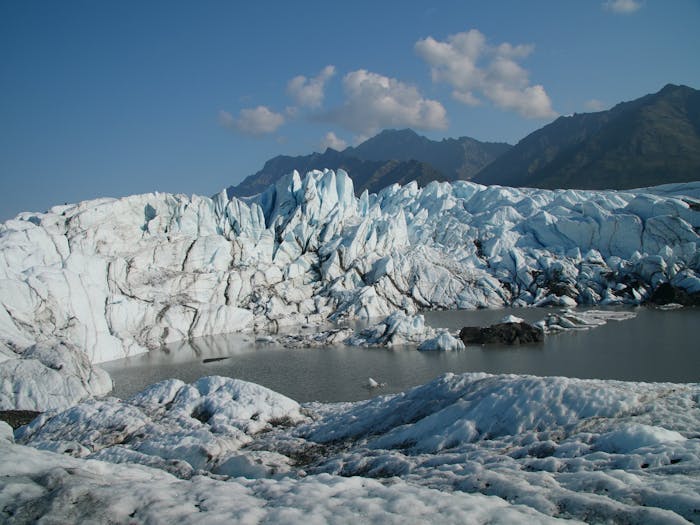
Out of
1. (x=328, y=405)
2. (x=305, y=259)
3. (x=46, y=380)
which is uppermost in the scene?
(x=305, y=259)

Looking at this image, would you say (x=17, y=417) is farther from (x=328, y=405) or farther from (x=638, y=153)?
(x=638, y=153)

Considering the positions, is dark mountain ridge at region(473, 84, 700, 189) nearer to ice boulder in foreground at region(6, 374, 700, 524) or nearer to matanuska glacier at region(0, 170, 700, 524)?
matanuska glacier at region(0, 170, 700, 524)

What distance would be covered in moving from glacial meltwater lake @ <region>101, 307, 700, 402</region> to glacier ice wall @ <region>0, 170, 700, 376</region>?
464 centimetres

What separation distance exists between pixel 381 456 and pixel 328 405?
7688mm

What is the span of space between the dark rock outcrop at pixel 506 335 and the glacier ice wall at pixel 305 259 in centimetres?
1547

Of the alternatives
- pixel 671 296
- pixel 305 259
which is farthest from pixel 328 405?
pixel 671 296

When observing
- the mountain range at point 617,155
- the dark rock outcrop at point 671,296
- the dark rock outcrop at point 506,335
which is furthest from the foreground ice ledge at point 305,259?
the mountain range at point 617,155

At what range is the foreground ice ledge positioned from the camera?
34594mm

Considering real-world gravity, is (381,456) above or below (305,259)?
below

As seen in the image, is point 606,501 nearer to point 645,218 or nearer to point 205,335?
point 205,335

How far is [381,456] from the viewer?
9.23 metres

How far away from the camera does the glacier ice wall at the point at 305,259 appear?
114 feet

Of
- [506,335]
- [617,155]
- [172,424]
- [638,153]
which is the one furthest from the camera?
[617,155]

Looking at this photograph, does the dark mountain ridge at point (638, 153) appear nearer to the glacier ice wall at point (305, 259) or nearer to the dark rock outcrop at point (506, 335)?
the glacier ice wall at point (305, 259)
